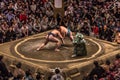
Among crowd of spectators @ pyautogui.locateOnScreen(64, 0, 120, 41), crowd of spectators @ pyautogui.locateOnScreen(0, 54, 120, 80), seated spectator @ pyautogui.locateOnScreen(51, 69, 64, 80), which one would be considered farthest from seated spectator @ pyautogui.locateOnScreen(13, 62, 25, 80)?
crowd of spectators @ pyautogui.locateOnScreen(64, 0, 120, 41)

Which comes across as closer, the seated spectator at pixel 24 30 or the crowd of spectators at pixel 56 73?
the crowd of spectators at pixel 56 73

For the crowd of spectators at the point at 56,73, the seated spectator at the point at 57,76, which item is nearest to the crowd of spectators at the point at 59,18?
the crowd of spectators at the point at 56,73

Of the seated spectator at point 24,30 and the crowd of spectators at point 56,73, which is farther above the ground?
the seated spectator at point 24,30

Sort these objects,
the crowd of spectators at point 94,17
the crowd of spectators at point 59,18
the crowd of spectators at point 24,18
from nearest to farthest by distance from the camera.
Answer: the crowd of spectators at point 24,18 < the crowd of spectators at point 59,18 < the crowd of spectators at point 94,17

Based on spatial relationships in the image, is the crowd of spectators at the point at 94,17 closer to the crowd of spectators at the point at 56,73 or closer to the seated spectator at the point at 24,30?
the seated spectator at the point at 24,30

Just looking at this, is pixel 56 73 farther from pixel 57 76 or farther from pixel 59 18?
pixel 59 18

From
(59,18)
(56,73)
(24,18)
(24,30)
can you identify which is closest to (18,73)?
(56,73)

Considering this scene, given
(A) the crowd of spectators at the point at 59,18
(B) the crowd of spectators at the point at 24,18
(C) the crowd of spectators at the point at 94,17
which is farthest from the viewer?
(C) the crowd of spectators at the point at 94,17

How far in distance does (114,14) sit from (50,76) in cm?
658

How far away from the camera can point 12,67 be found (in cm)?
1193

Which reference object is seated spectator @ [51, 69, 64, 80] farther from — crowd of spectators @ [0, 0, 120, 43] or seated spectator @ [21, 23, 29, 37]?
seated spectator @ [21, 23, 29, 37]

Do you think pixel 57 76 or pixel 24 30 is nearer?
pixel 57 76

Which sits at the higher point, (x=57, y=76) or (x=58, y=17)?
(x=58, y=17)

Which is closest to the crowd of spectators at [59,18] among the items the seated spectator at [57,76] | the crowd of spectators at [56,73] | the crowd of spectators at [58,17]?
the crowd of spectators at [58,17]
